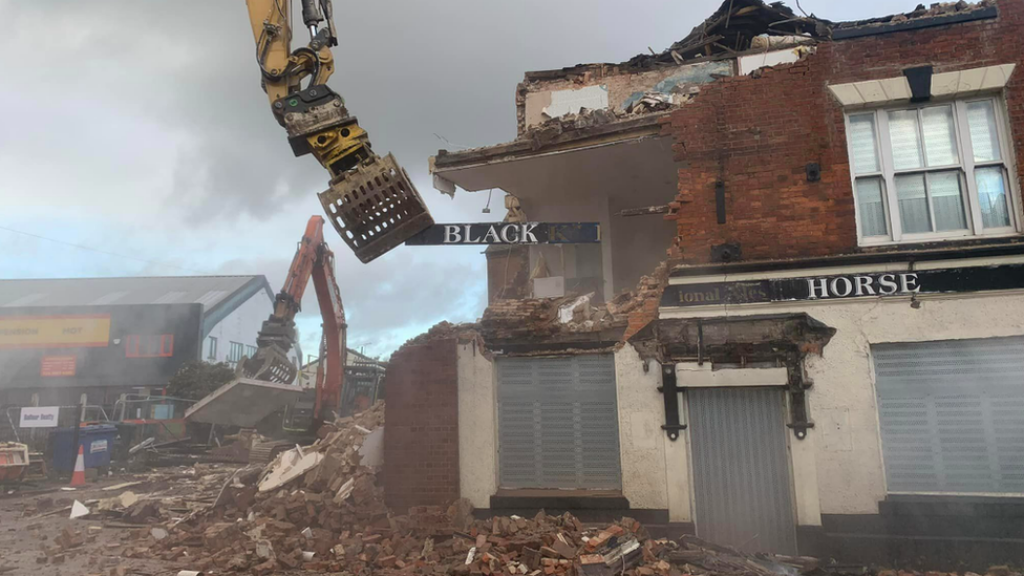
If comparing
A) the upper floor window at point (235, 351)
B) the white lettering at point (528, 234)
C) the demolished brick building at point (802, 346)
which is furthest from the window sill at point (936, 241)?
the upper floor window at point (235, 351)

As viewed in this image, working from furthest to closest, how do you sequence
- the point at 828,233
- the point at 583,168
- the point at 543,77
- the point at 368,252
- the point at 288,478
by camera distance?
the point at 543,77
the point at 583,168
the point at 288,478
the point at 828,233
the point at 368,252

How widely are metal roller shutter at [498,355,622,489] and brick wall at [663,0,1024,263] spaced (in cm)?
211

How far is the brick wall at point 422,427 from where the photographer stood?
28.9 ft

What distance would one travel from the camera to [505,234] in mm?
9617

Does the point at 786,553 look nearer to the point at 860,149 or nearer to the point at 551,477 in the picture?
the point at 551,477

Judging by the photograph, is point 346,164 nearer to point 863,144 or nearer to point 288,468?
point 288,468

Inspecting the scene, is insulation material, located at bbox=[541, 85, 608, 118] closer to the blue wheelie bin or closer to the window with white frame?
the window with white frame

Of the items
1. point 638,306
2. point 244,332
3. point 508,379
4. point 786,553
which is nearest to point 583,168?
point 638,306

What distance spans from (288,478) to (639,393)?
5641 mm

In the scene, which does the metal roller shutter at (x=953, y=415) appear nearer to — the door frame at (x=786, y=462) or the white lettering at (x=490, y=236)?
the door frame at (x=786, y=462)

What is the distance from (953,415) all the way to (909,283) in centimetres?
159

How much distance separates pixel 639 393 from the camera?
825 centimetres

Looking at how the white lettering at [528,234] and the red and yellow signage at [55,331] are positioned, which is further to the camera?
the red and yellow signage at [55,331]

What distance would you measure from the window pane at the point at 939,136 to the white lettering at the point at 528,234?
5.10 meters
